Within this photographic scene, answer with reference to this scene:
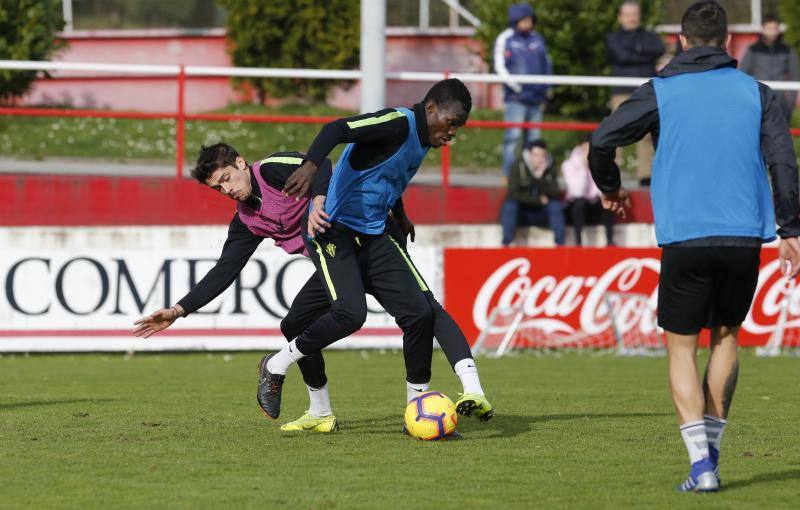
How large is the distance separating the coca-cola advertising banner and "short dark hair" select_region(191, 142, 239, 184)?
7.39 metres

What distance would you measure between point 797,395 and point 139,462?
17.9ft

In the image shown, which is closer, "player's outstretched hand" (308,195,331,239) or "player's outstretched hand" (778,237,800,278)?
"player's outstretched hand" (778,237,800,278)

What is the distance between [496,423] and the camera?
28.2 feet

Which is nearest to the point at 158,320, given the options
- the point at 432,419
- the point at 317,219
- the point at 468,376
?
the point at 317,219

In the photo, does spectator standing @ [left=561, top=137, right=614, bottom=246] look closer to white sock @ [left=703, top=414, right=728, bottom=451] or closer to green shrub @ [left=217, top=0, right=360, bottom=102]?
white sock @ [left=703, top=414, right=728, bottom=451]

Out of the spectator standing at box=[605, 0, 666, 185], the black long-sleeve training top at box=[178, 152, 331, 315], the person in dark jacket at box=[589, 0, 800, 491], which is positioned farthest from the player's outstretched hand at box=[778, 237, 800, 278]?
the spectator standing at box=[605, 0, 666, 185]

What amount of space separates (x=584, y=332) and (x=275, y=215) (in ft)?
24.9

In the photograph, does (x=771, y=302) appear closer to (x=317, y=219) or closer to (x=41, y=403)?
(x=41, y=403)

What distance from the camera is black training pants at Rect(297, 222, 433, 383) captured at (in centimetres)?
774

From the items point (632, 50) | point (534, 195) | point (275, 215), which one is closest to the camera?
point (275, 215)

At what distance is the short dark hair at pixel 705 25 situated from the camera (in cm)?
605

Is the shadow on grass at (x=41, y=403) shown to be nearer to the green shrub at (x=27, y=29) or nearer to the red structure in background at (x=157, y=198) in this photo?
the red structure in background at (x=157, y=198)

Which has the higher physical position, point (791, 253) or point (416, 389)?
point (791, 253)

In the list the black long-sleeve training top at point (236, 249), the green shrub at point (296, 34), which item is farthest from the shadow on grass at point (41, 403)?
the green shrub at point (296, 34)
